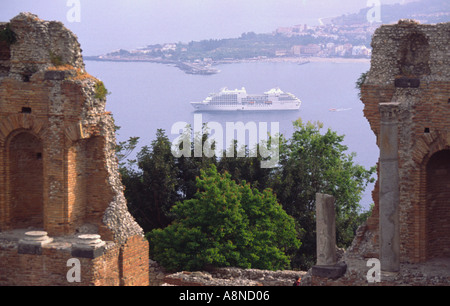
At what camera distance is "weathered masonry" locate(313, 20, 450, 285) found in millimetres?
23156

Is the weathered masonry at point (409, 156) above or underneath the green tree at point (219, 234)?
above

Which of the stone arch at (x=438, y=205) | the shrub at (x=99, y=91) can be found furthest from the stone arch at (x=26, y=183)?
the stone arch at (x=438, y=205)

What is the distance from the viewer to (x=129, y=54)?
10800cm

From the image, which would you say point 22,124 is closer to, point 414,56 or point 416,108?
point 416,108

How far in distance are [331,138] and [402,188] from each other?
26583mm

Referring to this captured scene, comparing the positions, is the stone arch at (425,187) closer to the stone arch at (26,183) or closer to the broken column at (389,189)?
the broken column at (389,189)

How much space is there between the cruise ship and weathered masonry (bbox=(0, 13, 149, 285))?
2980 inches

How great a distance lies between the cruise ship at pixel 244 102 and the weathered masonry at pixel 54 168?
248ft

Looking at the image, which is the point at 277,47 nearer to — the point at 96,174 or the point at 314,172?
the point at 314,172

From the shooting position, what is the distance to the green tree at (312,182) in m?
42.2

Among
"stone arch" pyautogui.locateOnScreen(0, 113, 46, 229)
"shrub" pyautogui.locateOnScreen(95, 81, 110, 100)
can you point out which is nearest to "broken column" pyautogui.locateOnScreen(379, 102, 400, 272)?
"shrub" pyautogui.locateOnScreen(95, 81, 110, 100)

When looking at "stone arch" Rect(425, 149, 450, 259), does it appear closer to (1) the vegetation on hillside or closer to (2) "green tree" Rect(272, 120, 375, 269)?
(1) the vegetation on hillside

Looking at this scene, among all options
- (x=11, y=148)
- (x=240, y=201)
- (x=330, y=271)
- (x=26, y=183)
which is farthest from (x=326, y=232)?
(x=240, y=201)

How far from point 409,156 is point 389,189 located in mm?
1804
